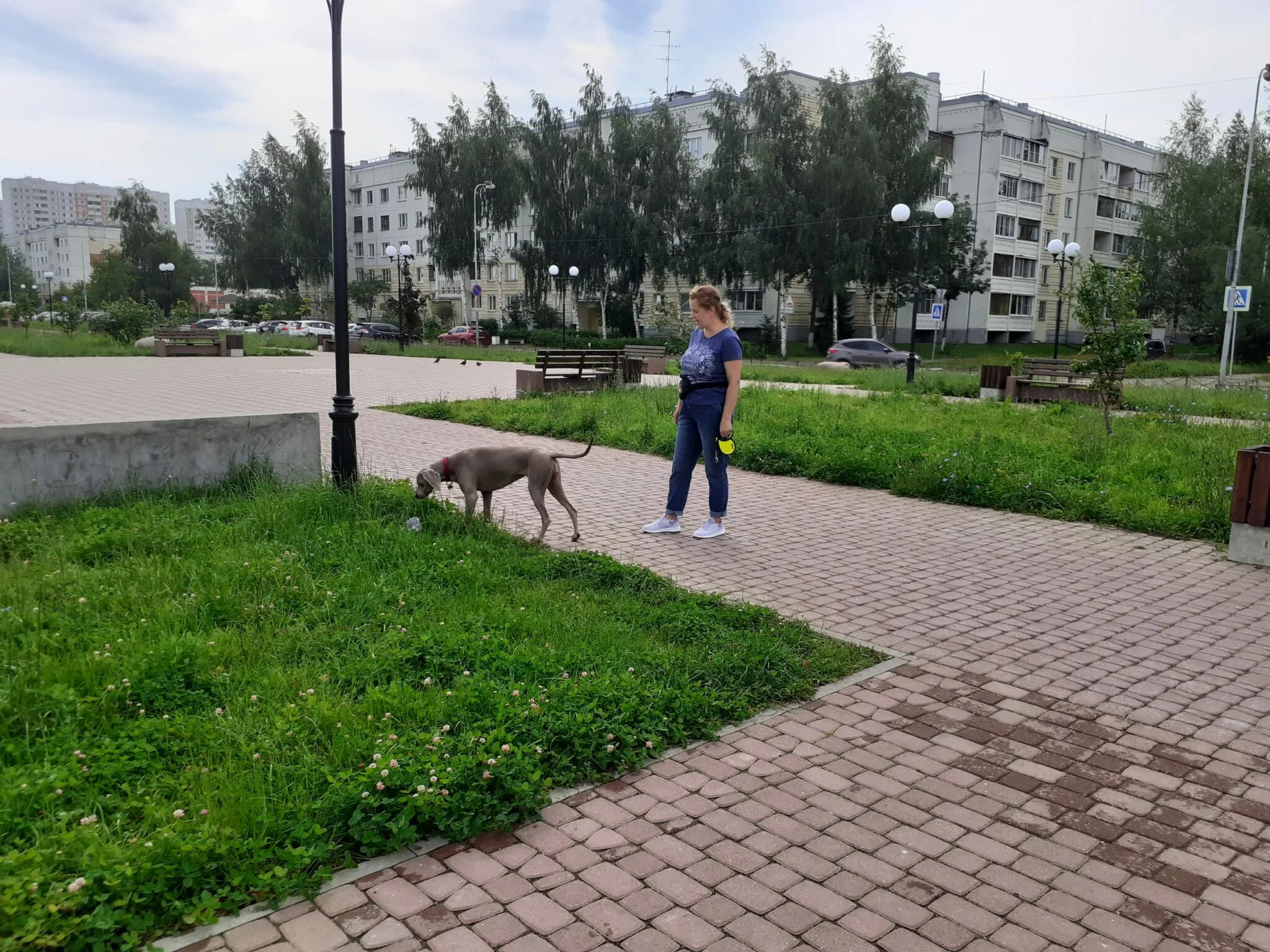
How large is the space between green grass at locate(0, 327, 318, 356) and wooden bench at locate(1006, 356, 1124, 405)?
25722 millimetres

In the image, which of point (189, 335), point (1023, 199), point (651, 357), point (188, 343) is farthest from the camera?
point (1023, 199)

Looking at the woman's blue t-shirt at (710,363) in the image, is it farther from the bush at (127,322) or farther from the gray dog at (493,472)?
the bush at (127,322)

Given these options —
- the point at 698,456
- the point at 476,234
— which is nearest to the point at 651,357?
the point at 698,456

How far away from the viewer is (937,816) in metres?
3.38

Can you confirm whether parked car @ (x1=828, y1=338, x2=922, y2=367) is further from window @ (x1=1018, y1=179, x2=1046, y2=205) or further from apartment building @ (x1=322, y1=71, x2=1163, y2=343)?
window @ (x1=1018, y1=179, x2=1046, y2=205)

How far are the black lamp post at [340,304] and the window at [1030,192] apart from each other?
5929 cm

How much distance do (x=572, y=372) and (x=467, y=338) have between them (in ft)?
118

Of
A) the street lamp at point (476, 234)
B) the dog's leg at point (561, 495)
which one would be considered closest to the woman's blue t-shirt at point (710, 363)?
→ the dog's leg at point (561, 495)

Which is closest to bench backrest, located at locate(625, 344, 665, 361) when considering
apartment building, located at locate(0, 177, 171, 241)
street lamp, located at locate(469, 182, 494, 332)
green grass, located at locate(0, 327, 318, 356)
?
green grass, located at locate(0, 327, 318, 356)

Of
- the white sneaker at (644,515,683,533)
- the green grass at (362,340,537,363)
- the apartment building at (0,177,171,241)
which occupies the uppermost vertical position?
the apartment building at (0,177,171,241)

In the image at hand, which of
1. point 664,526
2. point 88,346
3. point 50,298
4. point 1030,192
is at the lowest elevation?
point 664,526

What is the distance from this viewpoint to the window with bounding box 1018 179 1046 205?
5941 centimetres

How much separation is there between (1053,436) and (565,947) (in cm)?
1068

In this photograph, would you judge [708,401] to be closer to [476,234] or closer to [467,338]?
[467,338]
